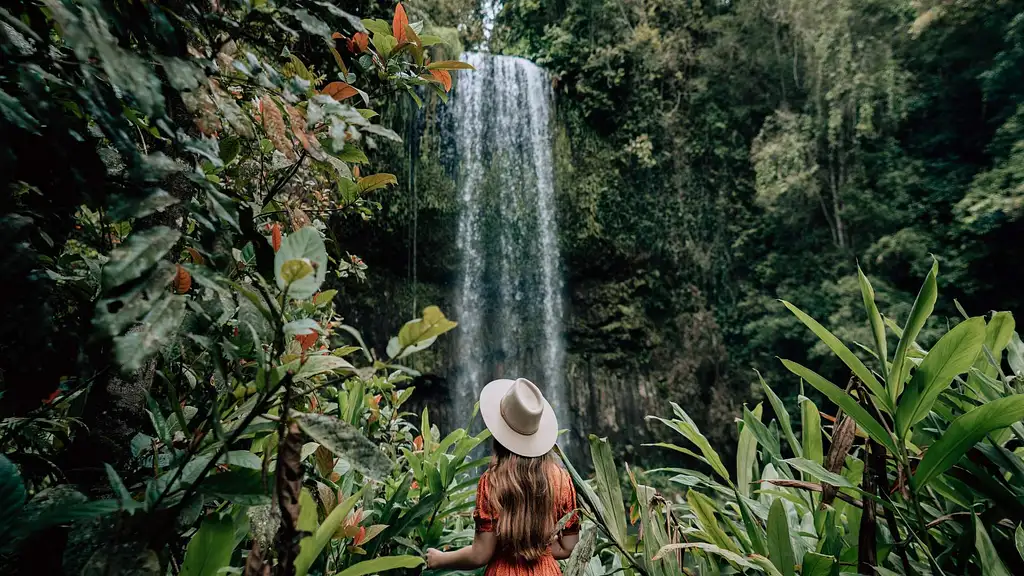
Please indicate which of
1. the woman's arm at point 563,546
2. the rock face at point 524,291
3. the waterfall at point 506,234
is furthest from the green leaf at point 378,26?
the waterfall at point 506,234

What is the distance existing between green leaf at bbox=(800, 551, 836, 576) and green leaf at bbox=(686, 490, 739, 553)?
15cm

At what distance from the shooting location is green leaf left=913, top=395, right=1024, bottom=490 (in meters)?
0.64

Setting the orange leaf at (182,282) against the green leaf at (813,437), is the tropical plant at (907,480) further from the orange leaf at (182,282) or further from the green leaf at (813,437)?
the orange leaf at (182,282)

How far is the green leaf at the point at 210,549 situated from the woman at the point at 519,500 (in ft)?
2.13

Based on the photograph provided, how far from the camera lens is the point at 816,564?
75cm

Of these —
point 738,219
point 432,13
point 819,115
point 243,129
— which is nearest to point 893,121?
point 819,115

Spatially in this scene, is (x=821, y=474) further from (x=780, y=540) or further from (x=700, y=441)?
(x=700, y=441)

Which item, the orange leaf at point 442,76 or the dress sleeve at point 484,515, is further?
the dress sleeve at point 484,515

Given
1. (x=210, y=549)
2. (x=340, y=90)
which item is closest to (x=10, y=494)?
(x=210, y=549)

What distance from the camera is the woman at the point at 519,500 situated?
122 cm

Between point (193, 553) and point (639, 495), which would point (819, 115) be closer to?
point (639, 495)

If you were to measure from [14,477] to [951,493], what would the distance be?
135 cm

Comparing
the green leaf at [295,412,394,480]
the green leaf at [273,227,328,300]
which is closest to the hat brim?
the green leaf at [295,412,394,480]

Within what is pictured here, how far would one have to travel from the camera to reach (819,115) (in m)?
7.77
